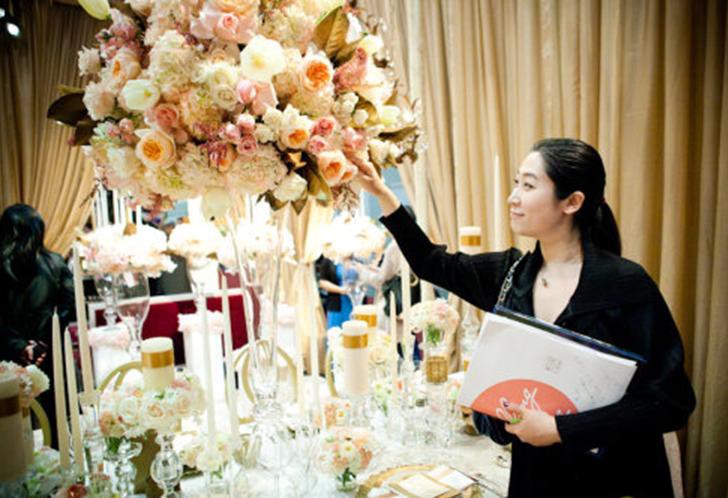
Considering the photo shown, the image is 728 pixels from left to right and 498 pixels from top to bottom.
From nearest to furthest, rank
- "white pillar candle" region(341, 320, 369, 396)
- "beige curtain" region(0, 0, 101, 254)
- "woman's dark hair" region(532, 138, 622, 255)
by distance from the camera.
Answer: "woman's dark hair" region(532, 138, 622, 255)
"white pillar candle" region(341, 320, 369, 396)
"beige curtain" region(0, 0, 101, 254)

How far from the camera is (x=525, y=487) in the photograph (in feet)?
4.20

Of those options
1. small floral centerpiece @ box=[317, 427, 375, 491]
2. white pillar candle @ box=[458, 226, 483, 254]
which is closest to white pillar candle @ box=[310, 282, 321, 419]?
small floral centerpiece @ box=[317, 427, 375, 491]

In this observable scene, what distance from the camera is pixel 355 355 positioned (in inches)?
56.8

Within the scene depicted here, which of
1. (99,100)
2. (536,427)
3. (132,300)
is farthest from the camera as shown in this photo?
(132,300)

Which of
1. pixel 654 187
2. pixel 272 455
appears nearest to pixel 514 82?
pixel 654 187

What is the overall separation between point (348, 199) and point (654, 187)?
1326 millimetres

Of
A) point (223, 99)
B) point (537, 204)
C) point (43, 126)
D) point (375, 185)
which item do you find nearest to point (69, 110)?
point (223, 99)

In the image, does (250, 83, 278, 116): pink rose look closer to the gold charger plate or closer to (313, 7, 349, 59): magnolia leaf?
(313, 7, 349, 59): magnolia leaf

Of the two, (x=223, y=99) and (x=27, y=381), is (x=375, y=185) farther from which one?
(x=27, y=381)

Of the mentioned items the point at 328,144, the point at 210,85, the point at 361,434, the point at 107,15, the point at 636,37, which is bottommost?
the point at 361,434

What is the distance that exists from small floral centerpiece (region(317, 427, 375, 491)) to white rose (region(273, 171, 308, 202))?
63cm

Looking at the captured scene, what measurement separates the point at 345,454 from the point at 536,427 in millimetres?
459

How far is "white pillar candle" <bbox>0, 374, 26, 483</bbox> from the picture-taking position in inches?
36.4

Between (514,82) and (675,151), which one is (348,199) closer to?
(675,151)
